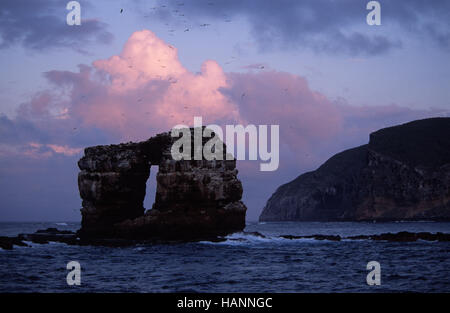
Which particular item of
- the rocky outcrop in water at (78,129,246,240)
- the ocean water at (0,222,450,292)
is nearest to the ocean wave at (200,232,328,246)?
the rocky outcrop in water at (78,129,246,240)

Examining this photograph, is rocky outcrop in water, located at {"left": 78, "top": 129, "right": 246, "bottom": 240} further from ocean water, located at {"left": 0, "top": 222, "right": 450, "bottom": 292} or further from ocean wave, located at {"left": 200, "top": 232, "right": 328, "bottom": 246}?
ocean water, located at {"left": 0, "top": 222, "right": 450, "bottom": 292}

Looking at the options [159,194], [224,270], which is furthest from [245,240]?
[224,270]

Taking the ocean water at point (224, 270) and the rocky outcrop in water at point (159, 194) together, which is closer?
the ocean water at point (224, 270)

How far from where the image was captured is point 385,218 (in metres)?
185

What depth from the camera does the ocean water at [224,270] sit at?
25656 mm

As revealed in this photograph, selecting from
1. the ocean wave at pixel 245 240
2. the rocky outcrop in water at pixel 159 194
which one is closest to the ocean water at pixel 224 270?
the ocean wave at pixel 245 240

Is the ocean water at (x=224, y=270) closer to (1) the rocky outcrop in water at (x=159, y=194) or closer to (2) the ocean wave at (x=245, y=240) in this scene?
(2) the ocean wave at (x=245, y=240)

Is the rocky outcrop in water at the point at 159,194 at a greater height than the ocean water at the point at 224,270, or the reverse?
the rocky outcrop in water at the point at 159,194

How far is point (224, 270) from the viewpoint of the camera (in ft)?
107

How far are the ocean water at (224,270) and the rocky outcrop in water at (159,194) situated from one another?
6007 millimetres

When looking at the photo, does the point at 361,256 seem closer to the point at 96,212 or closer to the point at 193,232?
the point at 193,232

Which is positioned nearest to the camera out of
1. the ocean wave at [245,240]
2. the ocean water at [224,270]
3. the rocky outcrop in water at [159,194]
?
the ocean water at [224,270]

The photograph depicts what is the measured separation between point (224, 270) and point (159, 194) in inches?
985
